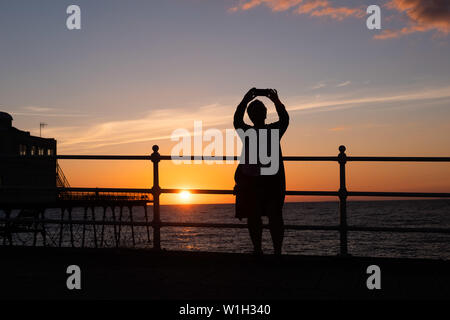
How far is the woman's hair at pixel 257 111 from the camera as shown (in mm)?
5738

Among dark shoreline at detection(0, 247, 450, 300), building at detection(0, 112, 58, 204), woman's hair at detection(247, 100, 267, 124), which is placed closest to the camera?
dark shoreline at detection(0, 247, 450, 300)

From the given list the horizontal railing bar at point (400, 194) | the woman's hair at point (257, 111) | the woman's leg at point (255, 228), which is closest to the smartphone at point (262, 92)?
the woman's hair at point (257, 111)

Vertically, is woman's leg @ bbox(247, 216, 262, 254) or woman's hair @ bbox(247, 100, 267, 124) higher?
woman's hair @ bbox(247, 100, 267, 124)

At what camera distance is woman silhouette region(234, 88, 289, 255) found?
5758 mm

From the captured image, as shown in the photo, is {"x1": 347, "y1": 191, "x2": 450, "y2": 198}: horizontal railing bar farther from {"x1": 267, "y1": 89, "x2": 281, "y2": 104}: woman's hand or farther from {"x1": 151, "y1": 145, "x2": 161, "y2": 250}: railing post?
{"x1": 151, "y1": 145, "x2": 161, "y2": 250}: railing post

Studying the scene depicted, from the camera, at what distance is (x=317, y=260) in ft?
20.9

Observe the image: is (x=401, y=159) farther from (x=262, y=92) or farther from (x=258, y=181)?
(x=262, y=92)

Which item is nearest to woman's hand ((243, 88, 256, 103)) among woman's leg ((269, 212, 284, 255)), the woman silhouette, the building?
the woman silhouette

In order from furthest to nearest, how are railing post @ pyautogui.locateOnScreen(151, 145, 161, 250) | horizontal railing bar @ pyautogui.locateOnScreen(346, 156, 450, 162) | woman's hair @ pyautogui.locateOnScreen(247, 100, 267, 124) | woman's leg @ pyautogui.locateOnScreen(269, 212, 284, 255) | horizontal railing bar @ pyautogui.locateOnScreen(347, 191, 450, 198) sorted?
railing post @ pyautogui.locateOnScreen(151, 145, 161, 250)
horizontal railing bar @ pyautogui.locateOnScreen(346, 156, 450, 162)
horizontal railing bar @ pyautogui.locateOnScreen(347, 191, 450, 198)
woman's leg @ pyautogui.locateOnScreen(269, 212, 284, 255)
woman's hair @ pyautogui.locateOnScreen(247, 100, 267, 124)

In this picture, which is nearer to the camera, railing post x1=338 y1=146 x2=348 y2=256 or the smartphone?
the smartphone
